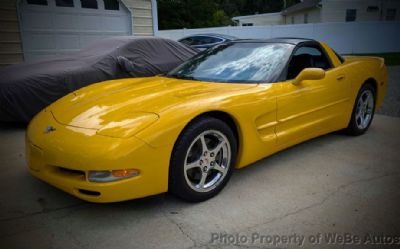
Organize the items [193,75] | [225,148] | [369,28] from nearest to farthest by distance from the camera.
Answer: [225,148]
[193,75]
[369,28]

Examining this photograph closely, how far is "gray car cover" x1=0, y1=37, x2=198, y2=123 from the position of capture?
4.95 m

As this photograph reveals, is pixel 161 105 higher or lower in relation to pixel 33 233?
higher

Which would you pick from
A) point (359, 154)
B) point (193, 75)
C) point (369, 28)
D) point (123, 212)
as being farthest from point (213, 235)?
point (369, 28)

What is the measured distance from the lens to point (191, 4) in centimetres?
3069

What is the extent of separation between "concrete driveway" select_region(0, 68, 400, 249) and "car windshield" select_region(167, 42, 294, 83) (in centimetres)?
94

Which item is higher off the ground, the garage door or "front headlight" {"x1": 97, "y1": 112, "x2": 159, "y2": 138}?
the garage door

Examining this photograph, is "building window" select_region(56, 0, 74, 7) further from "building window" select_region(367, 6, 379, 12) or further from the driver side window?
"building window" select_region(367, 6, 379, 12)

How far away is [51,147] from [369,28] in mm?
20140

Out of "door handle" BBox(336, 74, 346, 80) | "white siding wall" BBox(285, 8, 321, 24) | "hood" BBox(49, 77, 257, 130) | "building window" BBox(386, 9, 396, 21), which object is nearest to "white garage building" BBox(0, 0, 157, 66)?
"hood" BBox(49, 77, 257, 130)

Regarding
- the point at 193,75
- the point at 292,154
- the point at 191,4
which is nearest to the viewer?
the point at 193,75

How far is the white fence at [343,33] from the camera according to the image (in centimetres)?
1878

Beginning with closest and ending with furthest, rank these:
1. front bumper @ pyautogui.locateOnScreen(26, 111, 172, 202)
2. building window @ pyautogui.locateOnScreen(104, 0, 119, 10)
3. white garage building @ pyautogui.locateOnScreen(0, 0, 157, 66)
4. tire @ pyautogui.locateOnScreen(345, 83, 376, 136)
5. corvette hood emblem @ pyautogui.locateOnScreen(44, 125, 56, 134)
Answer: front bumper @ pyautogui.locateOnScreen(26, 111, 172, 202) < corvette hood emblem @ pyautogui.locateOnScreen(44, 125, 56, 134) < tire @ pyautogui.locateOnScreen(345, 83, 376, 136) < white garage building @ pyautogui.locateOnScreen(0, 0, 157, 66) < building window @ pyautogui.locateOnScreen(104, 0, 119, 10)

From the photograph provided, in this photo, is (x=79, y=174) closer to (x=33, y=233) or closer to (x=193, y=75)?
(x=33, y=233)

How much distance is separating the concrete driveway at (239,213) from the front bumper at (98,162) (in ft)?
0.86
